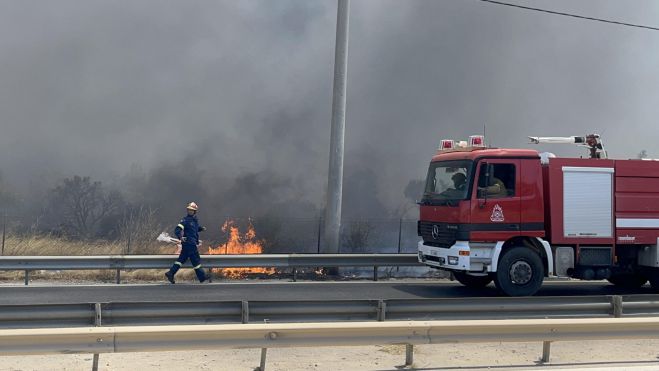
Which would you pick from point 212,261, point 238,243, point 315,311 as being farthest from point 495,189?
point 238,243

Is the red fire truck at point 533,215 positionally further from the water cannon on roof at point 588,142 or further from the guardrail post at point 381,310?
the guardrail post at point 381,310

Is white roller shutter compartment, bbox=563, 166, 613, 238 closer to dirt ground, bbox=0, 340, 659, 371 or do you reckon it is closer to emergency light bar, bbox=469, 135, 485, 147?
emergency light bar, bbox=469, 135, 485, 147

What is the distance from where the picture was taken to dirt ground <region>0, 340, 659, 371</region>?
18.4 feet

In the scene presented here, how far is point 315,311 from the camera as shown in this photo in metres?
5.99

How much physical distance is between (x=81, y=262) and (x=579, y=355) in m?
9.07

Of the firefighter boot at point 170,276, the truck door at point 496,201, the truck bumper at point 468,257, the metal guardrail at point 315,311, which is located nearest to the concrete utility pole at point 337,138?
the firefighter boot at point 170,276

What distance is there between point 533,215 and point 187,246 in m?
6.49

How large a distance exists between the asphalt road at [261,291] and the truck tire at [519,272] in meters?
0.71

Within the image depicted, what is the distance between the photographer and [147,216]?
15492 millimetres

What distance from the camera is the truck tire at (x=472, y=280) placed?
11524 mm

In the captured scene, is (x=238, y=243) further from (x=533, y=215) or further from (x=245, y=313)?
(x=245, y=313)

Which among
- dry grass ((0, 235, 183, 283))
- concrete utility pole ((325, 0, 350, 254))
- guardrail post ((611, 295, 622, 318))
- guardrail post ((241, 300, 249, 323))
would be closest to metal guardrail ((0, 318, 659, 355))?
guardrail post ((241, 300, 249, 323))

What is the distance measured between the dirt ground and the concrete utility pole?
744 cm

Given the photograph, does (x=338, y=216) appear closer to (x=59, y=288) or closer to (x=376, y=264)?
(x=376, y=264)
